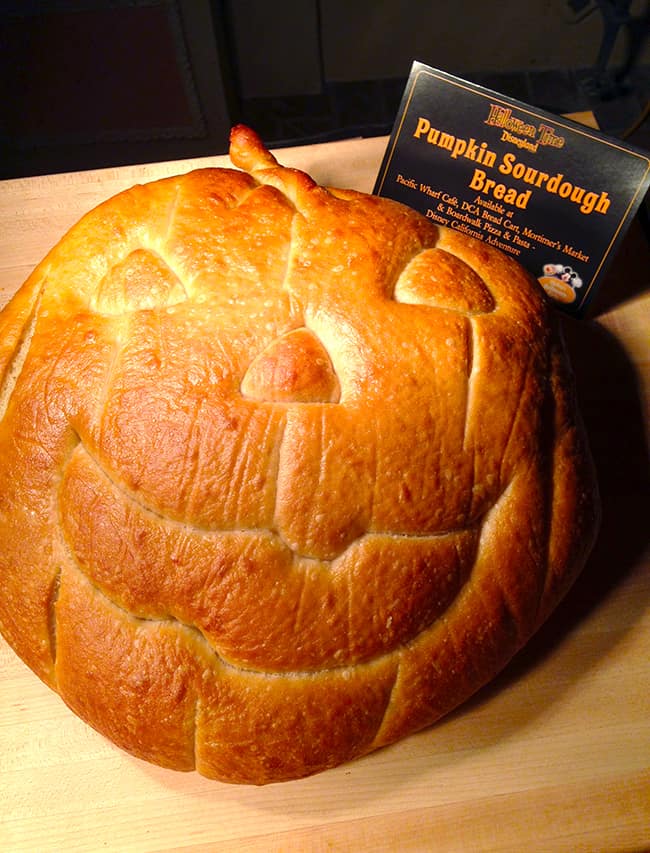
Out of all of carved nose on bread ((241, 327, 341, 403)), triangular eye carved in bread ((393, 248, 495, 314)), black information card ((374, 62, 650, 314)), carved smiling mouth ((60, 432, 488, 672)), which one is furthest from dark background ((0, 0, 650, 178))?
carved smiling mouth ((60, 432, 488, 672))

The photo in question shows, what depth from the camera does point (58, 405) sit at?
3.88 feet

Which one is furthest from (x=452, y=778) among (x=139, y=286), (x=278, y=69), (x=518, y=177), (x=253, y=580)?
(x=278, y=69)

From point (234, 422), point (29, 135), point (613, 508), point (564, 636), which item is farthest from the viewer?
point (29, 135)

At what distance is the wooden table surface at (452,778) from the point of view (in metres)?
1.32

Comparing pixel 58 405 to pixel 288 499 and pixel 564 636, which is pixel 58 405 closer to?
pixel 288 499

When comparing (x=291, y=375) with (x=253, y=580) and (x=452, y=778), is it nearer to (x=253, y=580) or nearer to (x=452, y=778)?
(x=253, y=580)

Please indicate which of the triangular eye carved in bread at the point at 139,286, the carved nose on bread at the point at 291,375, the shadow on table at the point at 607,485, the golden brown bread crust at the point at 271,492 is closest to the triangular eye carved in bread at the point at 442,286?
the golden brown bread crust at the point at 271,492

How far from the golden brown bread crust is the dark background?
196 centimetres

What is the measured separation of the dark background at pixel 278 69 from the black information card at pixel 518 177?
1.51 meters

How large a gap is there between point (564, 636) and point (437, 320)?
680 millimetres

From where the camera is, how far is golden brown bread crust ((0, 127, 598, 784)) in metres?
1.12

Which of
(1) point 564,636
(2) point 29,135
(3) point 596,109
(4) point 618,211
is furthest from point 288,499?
(3) point 596,109

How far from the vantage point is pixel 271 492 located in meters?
1.12

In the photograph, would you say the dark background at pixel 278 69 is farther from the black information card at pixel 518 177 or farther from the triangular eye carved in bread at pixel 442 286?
the triangular eye carved in bread at pixel 442 286
